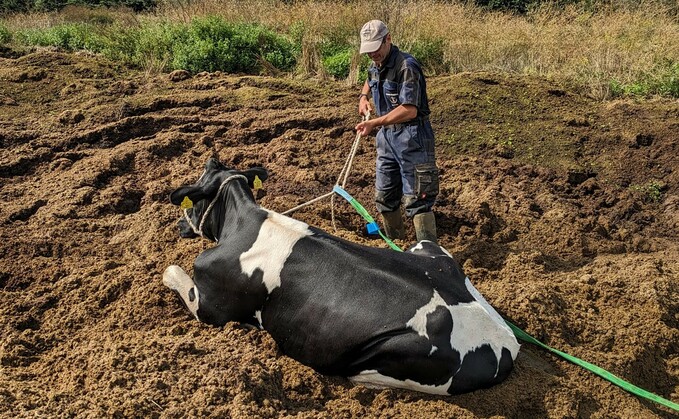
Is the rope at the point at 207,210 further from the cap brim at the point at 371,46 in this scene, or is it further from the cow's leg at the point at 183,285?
the cap brim at the point at 371,46

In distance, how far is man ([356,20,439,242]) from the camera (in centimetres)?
546

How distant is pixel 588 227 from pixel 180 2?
45.1 feet

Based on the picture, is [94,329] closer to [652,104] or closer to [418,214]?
[418,214]

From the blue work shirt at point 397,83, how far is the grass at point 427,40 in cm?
571

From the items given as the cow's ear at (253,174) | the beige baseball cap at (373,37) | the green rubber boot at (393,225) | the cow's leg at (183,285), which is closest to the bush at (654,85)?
the green rubber boot at (393,225)

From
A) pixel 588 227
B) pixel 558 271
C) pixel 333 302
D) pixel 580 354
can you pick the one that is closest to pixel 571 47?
pixel 588 227

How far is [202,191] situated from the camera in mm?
5215

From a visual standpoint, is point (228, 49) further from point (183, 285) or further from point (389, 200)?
point (183, 285)

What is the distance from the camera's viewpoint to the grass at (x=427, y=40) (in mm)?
11062

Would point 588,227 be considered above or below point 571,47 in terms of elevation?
below

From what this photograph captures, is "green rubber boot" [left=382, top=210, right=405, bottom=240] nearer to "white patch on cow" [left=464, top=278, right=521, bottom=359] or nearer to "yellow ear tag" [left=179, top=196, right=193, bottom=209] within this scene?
"yellow ear tag" [left=179, top=196, right=193, bottom=209]

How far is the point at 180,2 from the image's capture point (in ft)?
56.7

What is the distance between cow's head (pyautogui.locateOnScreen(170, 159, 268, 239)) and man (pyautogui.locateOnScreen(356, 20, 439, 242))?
1082 millimetres

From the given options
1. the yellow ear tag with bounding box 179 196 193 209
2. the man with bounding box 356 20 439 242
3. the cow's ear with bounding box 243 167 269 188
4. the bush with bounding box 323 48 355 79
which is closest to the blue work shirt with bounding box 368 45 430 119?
the man with bounding box 356 20 439 242
